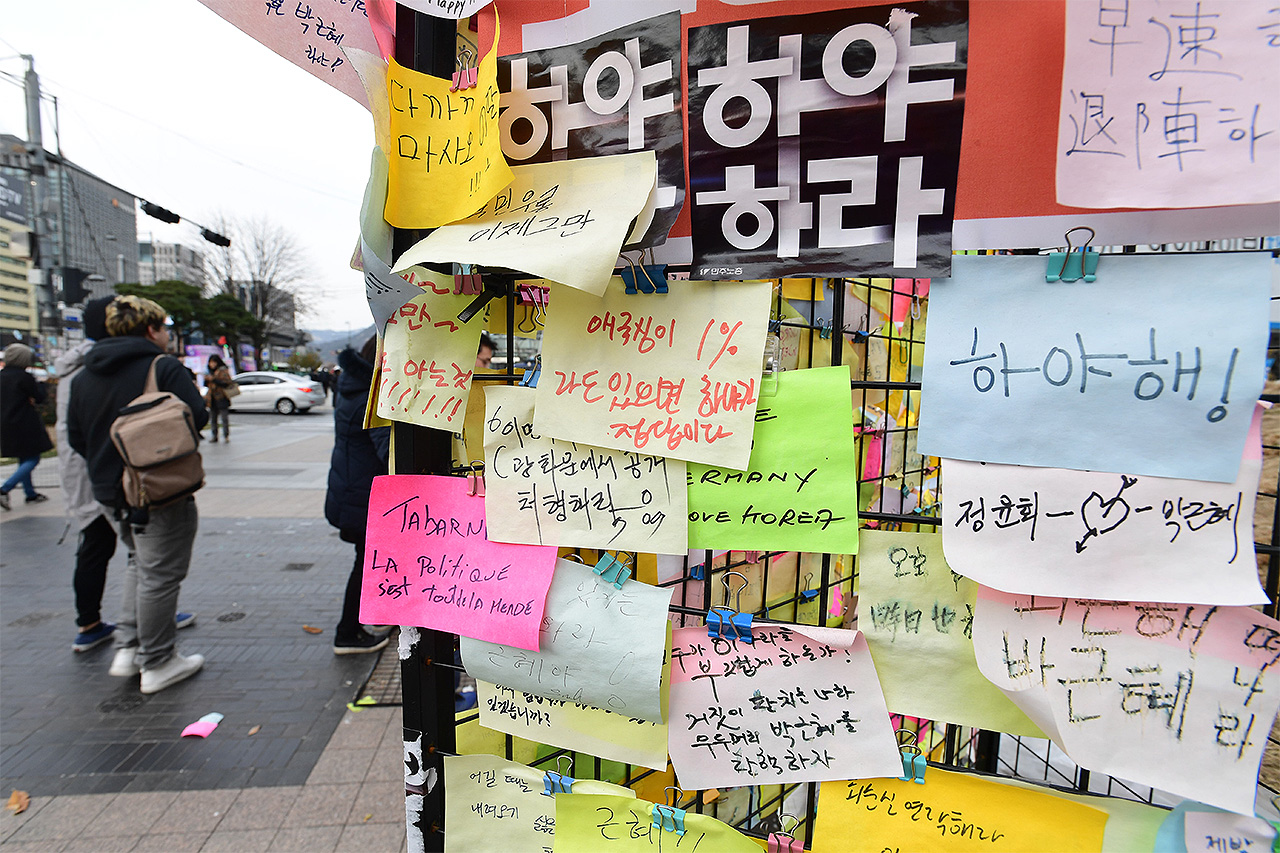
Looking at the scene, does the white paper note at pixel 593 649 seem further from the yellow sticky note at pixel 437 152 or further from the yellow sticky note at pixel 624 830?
the yellow sticky note at pixel 437 152

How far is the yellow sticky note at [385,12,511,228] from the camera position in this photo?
1.16 meters

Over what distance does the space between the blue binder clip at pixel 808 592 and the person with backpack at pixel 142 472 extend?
3346 millimetres

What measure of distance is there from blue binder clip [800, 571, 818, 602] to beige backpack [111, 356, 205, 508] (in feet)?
11.0

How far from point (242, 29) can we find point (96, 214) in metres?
52.2

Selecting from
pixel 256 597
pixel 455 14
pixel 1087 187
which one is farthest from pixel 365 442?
pixel 1087 187

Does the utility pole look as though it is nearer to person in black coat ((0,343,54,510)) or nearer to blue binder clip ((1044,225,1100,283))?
person in black coat ((0,343,54,510))

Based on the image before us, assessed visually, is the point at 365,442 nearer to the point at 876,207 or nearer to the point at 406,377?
the point at 406,377

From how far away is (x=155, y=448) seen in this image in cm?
336

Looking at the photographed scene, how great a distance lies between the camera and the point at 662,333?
112cm

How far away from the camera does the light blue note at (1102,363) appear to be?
0.84 meters

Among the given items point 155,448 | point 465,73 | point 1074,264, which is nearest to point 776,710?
point 1074,264

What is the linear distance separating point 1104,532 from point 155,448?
13.3 ft

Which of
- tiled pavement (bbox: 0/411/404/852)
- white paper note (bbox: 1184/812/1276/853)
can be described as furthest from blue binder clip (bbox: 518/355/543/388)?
tiled pavement (bbox: 0/411/404/852)

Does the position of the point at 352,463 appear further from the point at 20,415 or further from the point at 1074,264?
the point at 20,415
